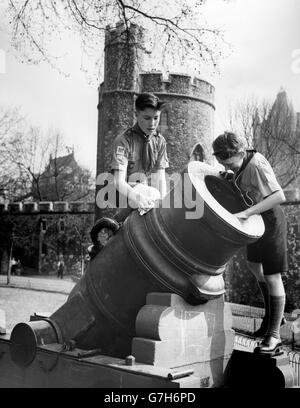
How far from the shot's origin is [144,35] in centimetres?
631

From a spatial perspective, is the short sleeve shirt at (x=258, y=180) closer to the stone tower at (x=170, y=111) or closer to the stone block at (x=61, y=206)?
the stone tower at (x=170, y=111)

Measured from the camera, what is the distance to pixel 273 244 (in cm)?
401

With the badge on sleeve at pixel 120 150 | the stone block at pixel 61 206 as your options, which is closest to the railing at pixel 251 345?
the badge on sleeve at pixel 120 150

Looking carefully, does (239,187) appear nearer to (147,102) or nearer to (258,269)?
(258,269)

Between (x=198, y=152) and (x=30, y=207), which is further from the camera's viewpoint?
(x=30, y=207)

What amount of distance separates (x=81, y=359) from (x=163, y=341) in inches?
25.8

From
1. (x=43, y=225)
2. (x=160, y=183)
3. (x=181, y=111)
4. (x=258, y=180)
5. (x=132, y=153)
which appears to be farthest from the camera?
(x=43, y=225)

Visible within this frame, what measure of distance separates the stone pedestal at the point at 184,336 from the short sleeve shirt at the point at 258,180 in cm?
83

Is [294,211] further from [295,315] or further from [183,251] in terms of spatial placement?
[183,251]

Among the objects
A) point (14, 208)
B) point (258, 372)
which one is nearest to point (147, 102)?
point (258, 372)

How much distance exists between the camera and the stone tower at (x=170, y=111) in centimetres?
2486

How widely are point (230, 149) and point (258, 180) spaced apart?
0.33 meters

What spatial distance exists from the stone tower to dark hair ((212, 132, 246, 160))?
19.7 m
